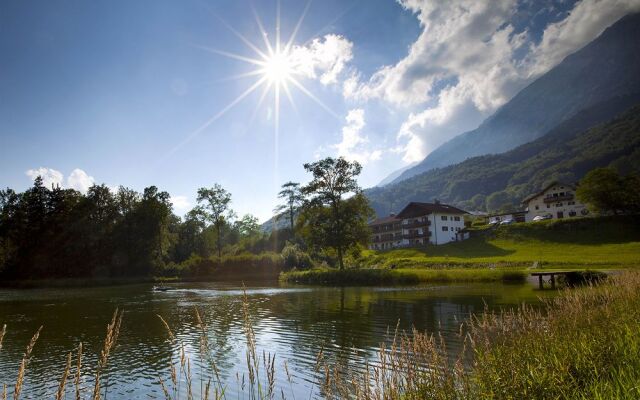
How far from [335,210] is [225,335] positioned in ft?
153

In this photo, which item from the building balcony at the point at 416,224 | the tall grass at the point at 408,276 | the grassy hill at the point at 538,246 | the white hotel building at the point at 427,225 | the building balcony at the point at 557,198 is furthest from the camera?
the building balcony at the point at 557,198

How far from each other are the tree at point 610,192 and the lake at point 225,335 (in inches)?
2865

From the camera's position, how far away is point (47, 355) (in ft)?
59.2

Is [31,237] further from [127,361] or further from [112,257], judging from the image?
[127,361]

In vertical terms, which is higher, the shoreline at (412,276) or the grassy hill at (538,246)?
the grassy hill at (538,246)

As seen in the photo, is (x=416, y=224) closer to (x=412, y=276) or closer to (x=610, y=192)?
(x=610, y=192)

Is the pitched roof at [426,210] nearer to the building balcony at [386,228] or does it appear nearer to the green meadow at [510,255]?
the building balcony at [386,228]

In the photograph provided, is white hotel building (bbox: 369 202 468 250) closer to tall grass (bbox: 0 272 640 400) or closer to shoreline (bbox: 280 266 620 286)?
shoreline (bbox: 280 266 620 286)

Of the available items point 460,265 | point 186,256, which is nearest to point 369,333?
point 460,265

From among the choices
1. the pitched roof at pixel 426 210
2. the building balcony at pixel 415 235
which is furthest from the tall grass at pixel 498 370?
the building balcony at pixel 415 235

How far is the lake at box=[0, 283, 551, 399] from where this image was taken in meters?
14.3

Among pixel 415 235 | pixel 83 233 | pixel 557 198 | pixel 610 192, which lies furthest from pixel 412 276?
pixel 557 198

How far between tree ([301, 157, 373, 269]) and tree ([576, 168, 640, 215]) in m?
57.8

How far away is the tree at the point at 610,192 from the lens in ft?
290
